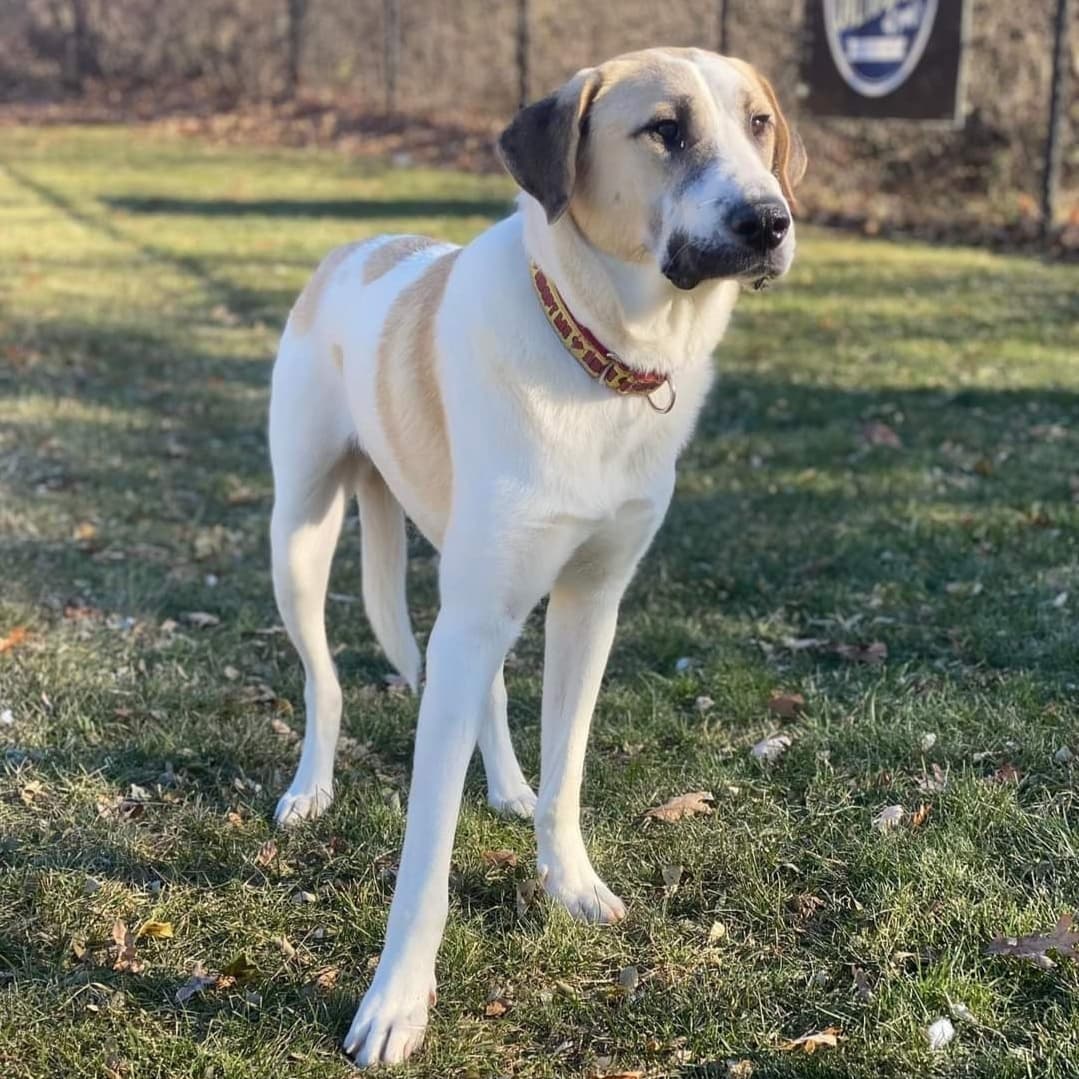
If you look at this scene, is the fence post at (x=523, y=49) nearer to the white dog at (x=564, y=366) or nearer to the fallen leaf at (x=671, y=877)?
the white dog at (x=564, y=366)

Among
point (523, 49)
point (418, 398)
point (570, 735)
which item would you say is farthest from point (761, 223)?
point (523, 49)

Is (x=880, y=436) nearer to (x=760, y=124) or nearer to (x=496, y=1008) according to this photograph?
(x=760, y=124)

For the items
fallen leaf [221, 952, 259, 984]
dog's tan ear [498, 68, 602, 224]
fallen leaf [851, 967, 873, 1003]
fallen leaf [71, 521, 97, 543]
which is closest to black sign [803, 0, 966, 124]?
fallen leaf [71, 521, 97, 543]


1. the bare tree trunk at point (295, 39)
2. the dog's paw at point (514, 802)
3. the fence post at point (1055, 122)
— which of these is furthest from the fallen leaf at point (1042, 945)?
the bare tree trunk at point (295, 39)

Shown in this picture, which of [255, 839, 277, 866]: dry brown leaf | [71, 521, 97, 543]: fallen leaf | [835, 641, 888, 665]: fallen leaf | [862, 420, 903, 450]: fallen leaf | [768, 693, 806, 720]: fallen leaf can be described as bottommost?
[71, 521, 97, 543]: fallen leaf

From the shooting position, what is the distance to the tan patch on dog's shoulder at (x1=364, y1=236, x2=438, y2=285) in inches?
135

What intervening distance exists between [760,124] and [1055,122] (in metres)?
9.89

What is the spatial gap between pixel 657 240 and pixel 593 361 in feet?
0.90

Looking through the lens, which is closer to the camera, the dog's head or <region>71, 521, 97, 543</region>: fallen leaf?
the dog's head

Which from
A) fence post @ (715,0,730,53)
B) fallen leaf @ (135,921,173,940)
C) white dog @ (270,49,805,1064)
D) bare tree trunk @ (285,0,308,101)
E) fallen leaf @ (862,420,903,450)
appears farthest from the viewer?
bare tree trunk @ (285,0,308,101)

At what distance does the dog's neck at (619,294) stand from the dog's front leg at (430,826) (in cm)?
62

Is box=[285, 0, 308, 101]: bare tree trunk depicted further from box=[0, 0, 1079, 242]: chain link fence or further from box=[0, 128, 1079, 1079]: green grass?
box=[0, 128, 1079, 1079]: green grass

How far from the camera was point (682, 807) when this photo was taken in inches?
136

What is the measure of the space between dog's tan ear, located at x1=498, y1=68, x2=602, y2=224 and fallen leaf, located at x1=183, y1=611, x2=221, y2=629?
2532 mm
